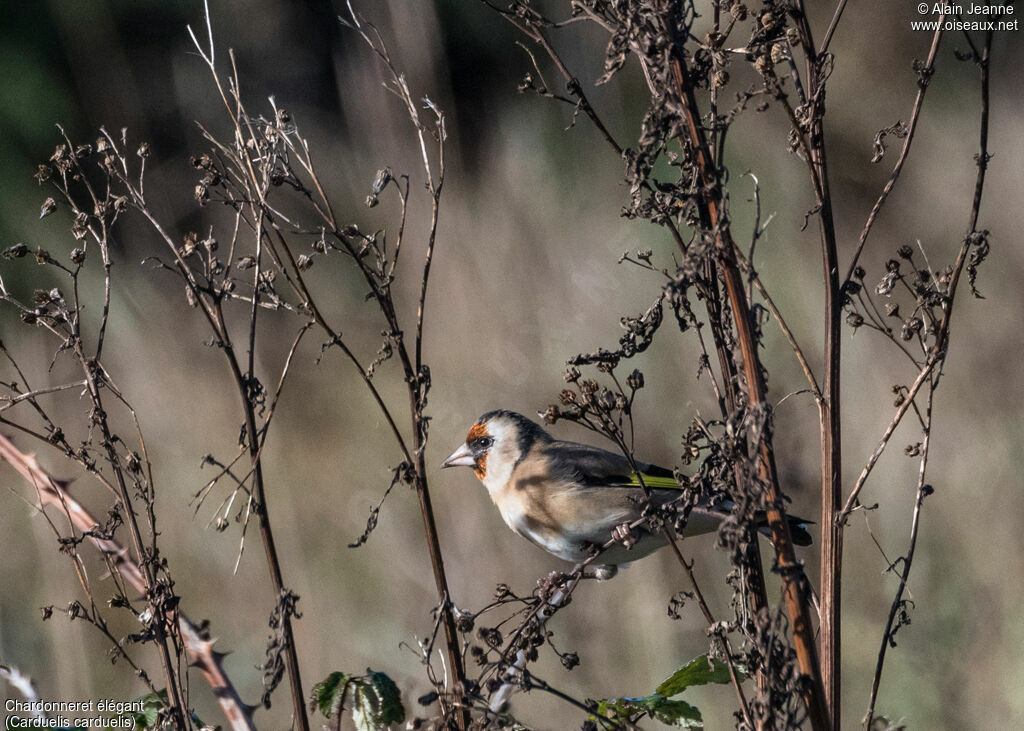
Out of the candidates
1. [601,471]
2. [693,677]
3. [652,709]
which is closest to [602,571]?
[601,471]

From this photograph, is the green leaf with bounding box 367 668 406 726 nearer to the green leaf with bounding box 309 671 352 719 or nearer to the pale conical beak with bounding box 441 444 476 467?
the green leaf with bounding box 309 671 352 719

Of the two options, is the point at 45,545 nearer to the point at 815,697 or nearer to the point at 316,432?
the point at 316,432

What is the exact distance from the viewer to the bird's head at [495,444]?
385cm

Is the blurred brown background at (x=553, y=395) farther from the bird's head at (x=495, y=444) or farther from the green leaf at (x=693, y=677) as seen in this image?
the green leaf at (x=693, y=677)

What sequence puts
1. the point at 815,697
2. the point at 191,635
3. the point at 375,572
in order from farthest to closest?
the point at 375,572
the point at 191,635
the point at 815,697

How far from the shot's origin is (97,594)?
5477 millimetres

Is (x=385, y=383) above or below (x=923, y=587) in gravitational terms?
above

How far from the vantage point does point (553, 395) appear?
17.2 feet

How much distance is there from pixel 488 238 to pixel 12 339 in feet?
10.5

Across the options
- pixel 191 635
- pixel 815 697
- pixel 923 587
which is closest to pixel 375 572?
pixel 923 587

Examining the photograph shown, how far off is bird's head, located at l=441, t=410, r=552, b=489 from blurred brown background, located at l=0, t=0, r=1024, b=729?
934 millimetres

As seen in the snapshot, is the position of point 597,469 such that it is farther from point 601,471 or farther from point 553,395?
point 553,395

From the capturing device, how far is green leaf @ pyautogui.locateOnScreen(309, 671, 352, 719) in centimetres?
167

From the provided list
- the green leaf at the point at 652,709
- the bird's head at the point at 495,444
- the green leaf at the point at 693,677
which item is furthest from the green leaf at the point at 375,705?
the bird's head at the point at 495,444
